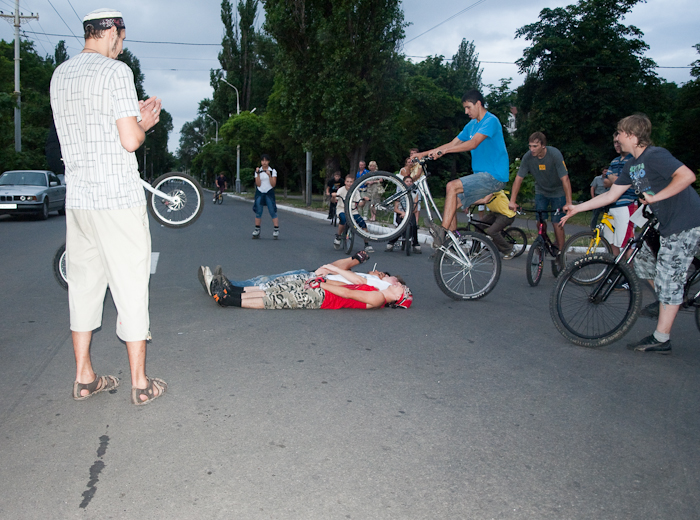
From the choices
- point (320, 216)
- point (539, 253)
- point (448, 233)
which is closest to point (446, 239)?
point (448, 233)

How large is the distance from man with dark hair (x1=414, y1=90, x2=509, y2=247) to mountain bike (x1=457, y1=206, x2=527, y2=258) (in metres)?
0.36

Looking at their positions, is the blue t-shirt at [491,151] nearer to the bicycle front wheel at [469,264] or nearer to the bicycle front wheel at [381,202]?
the bicycle front wheel at [469,264]

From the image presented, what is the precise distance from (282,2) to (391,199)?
24.8 meters

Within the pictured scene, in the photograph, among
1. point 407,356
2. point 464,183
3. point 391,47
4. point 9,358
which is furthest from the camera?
point 391,47

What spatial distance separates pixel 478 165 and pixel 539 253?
194 centimetres

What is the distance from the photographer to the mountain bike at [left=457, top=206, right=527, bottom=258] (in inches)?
336

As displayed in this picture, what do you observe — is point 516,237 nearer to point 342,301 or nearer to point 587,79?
point 342,301

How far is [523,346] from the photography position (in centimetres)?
518

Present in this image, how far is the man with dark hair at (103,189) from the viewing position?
3.30 metres

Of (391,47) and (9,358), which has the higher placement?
(391,47)

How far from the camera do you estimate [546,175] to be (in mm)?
8812

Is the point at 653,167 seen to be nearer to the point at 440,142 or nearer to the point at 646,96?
the point at 646,96

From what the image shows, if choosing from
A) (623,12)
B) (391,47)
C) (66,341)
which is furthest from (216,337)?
(623,12)

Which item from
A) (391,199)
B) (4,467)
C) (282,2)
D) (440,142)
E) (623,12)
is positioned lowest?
(4,467)
